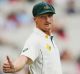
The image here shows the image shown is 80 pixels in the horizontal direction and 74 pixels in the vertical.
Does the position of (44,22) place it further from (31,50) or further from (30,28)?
(30,28)

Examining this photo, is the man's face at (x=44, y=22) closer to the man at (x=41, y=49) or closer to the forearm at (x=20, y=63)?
the man at (x=41, y=49)

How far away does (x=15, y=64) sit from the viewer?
3.38m

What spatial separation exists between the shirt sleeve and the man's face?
0.21 meters

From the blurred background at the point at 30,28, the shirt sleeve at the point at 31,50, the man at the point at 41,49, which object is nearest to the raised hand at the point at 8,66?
the man at the point at 41,49

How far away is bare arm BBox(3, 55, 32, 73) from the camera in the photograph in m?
3.27

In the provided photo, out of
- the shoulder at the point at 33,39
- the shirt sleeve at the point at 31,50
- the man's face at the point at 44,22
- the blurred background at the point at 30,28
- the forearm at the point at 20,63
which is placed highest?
the man's face at the point at 44,22

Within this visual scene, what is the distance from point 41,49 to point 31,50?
11 centimetres

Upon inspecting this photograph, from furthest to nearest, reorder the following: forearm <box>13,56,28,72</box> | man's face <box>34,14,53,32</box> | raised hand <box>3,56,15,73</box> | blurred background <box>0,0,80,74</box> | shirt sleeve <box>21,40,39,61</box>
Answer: blurred background <box>0,0,80,74</box>
man's face <box>34,14,53,32</box>
shirt sleeve <box>21,40,39,61</box>
forearm <box>13,56,28,72</box>
raised hand <box>3,56,15,73</box>

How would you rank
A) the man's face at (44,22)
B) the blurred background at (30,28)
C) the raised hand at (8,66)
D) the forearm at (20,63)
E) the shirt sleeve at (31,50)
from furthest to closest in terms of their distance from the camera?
the blurred background at (30,28) → the man's face at (44,22) → the shirt sleeve at (31,50) → the forearm at (20,63) → the raised hand at (8,66)

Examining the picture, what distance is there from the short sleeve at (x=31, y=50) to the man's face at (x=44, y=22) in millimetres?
205

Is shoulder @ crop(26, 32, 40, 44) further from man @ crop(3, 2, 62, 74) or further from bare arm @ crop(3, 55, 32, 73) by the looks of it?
bare arm @ crop(3, 55, 32, 73)

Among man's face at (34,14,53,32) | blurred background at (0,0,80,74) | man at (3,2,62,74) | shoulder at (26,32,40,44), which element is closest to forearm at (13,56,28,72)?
man at (3,2,62,74)

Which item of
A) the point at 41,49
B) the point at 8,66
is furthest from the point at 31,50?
the point at 8,66

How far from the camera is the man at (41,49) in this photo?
3.57 meters
